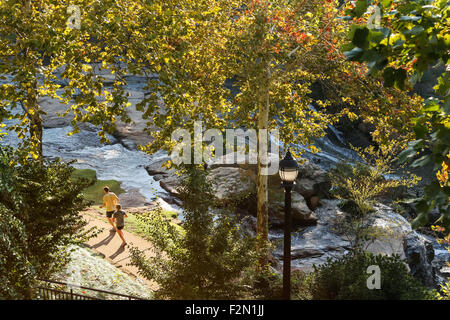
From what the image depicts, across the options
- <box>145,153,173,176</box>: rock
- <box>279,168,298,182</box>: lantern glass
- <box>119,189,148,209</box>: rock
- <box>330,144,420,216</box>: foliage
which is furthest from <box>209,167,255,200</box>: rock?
<box>279,168,298,182</box>: lantern glass

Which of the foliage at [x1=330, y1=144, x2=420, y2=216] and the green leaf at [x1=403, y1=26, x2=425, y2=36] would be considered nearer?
the green leaf at [x1=403, y1=26, x2=425, y2=36]

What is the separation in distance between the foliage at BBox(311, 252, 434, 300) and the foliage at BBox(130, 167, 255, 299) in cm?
200

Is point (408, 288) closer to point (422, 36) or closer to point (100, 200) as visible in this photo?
point (422, 36)

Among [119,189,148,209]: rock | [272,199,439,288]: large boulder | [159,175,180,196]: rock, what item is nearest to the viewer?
[272,199,439,288]: large boulder

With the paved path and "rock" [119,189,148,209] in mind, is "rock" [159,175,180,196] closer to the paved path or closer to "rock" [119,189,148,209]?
"rock" [119,189,148,209]

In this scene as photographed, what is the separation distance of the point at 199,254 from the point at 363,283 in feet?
10.4

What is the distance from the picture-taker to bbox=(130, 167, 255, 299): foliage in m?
6.71

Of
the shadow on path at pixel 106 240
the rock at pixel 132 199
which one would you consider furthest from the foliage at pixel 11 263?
the rock at pixel 132 199

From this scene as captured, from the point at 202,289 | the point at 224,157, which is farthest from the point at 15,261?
the point at 224,157

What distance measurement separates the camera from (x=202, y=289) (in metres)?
6.77

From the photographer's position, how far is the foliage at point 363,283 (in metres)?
7.23

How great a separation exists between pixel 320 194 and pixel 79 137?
16073 millimetres

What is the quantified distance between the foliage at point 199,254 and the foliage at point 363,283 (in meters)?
2.00

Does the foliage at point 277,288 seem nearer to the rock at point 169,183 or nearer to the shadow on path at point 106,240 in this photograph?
the shadow on path at point 106,240
